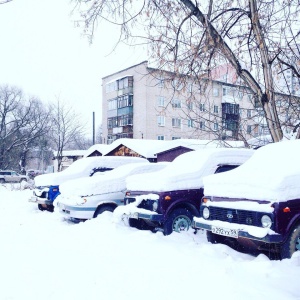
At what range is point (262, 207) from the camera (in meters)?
5.45

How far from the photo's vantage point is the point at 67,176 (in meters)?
12.9

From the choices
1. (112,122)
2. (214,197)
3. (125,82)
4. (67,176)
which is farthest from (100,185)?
(112,122)

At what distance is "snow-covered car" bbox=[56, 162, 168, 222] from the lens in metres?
9.64

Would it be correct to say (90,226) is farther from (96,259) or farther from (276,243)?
(276,243)

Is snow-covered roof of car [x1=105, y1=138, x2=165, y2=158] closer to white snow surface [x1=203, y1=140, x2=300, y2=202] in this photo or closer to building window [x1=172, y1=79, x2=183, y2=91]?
building window [x1=172, y1=79, x2=183, y2=91]

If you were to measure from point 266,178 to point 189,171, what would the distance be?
8.64 ft

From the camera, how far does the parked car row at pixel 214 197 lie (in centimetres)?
545

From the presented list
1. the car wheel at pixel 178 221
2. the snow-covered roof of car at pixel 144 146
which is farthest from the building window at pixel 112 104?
the car wheel at pixel 178 221

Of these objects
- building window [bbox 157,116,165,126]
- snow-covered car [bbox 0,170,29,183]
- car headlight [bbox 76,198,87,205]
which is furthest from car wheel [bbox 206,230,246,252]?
building window [bbox 157,116,165,126]

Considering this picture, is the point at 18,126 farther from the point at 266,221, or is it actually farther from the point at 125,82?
the point at 266,221

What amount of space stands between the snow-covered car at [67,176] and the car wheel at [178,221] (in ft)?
16.6

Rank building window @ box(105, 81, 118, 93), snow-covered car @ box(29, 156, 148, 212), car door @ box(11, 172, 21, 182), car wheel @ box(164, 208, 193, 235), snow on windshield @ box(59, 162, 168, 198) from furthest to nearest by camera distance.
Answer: building window @ box(105, 81, 118, 93) < car door @ box(11, 172, 21, 182) < snow-covered car @ box(29, 156, 148, 212) < snow on windshield @ box(59, 162, 168, 198) < car wheel @ box(164, 208, 193, 235)

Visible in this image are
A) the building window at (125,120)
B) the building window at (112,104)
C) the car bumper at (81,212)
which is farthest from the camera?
the building window at (112,104)

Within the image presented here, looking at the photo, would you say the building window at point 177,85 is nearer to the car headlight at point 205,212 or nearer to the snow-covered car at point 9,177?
the car headlight at point 205,212
